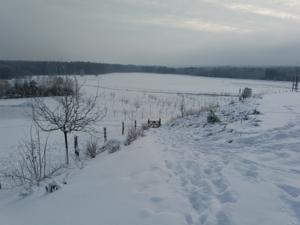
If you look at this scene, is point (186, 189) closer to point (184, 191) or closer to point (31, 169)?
point (184, 191)

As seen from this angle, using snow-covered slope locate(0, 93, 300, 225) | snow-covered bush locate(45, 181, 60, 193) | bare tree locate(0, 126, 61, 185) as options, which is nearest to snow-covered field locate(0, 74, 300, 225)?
snow-covered slope locate(0, 93, 300, 225)

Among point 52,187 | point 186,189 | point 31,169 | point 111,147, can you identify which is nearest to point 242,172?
point 186,189

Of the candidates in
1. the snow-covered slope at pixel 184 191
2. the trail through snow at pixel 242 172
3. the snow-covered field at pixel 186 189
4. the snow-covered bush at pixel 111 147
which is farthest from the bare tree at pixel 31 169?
the trail through snow at pixel 242 172

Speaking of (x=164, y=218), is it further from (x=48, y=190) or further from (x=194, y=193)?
(x=48, y=190)

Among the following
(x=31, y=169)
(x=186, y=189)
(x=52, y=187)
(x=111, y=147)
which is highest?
(x=186, y=189)

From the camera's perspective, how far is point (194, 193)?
4586mm

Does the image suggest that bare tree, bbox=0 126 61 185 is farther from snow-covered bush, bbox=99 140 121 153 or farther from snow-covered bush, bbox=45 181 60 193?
snow-covered bush, bbox=99 140 121 153

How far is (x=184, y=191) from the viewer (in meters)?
4.71

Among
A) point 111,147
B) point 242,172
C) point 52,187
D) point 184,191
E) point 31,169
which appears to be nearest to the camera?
point 184,191

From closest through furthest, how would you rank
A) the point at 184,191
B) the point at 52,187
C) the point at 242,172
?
the point at 184,191 < the point at 242,172 < the point at 52,187

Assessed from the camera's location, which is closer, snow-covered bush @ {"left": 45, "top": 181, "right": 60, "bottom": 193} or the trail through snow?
the trail through snow

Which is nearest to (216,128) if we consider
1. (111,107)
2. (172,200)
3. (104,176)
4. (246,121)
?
(246,121)

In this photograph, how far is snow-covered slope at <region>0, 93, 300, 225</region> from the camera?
148 inches

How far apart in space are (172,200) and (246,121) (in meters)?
7.06
